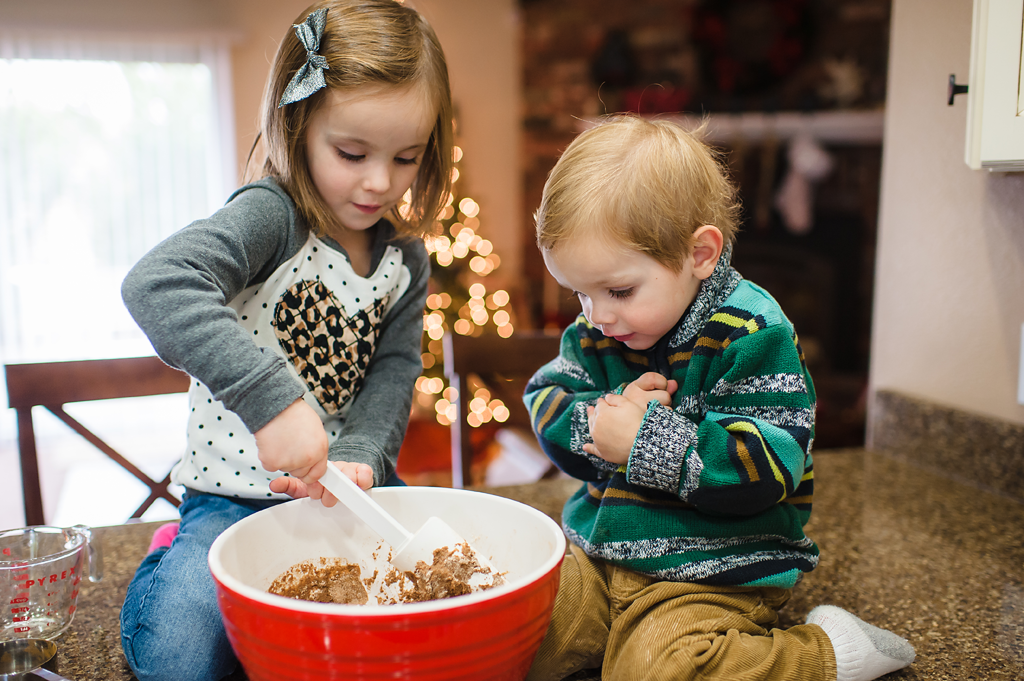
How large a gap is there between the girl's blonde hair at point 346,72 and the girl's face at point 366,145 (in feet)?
0.04

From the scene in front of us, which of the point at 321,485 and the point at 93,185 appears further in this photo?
the point at 93,185

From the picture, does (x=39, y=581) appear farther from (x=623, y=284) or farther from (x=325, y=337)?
(x=623, y=284)

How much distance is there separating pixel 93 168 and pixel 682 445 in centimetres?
372

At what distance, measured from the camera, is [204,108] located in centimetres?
368

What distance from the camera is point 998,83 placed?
835 millimetres

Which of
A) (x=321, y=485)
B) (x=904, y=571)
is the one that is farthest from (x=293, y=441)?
(x=904, y=571)

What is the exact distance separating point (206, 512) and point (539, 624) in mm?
471

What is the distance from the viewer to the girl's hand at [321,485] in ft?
2.34

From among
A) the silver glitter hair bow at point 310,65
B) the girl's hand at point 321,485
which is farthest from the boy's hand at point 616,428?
the silver glitter hair bow at point 310,65

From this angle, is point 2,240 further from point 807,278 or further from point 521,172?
point 807,278

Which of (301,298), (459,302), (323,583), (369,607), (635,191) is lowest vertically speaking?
(459,302)

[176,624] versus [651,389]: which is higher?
[651,389]

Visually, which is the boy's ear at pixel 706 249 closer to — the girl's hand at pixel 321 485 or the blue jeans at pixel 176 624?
the girl's hand at pixel 321 485

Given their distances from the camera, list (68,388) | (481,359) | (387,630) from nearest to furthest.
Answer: (387,630) < (68,388) < (481,359)
